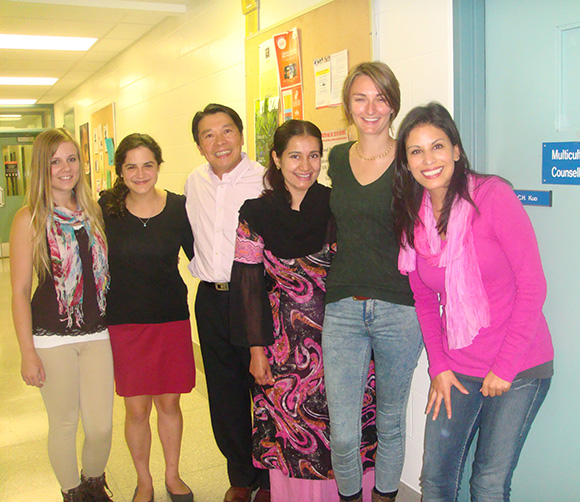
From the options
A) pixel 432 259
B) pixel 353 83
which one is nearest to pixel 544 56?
pixel 353 83

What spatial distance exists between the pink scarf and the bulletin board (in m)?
1.08

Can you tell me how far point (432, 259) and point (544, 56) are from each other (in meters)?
0.74

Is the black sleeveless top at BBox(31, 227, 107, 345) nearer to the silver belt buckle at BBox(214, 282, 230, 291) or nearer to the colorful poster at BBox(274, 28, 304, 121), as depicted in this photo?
the silver belt buckle at BBox(214, 282, 230, 291)

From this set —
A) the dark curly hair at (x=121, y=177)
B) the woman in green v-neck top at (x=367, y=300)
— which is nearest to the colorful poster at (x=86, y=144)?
the dark curly hair at (x=121, y=177)

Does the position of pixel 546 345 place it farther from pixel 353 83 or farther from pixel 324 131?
pixel 324 131

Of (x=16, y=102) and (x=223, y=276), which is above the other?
(x=16, y=102)

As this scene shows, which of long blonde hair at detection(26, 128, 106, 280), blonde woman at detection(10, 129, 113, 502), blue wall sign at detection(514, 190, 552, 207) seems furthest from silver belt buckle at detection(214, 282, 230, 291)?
blue wall sign at detection(514, 190, 552, 207)

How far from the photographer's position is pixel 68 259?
2.06 metres

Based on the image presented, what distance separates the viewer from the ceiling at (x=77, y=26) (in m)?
4.10

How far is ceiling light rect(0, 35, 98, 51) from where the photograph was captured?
5.30 metres

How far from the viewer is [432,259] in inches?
62.4

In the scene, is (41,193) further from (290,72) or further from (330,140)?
(290,72)

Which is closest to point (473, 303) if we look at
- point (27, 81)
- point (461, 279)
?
point (461, 279)

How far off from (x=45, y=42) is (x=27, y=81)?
281 cm
